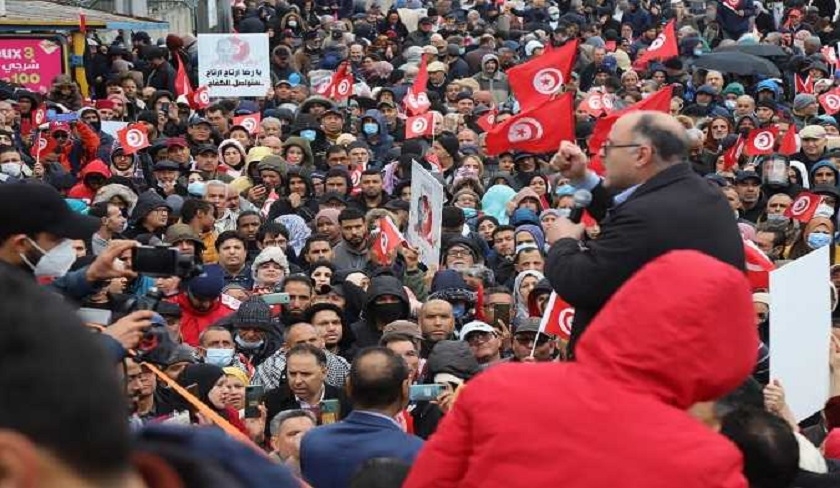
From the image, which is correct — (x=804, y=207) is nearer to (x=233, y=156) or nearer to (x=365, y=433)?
(x=233, y=156)

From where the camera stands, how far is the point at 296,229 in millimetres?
11977

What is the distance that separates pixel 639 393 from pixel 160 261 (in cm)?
183

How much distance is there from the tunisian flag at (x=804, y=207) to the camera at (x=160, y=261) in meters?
8.48

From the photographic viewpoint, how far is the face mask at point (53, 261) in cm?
375

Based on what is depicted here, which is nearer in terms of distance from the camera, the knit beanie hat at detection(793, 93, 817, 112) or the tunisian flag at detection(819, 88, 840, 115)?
the tunisian flag at detection(819, 88, 840, 115)

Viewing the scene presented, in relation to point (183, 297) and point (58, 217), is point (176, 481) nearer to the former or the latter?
point (58, 217)

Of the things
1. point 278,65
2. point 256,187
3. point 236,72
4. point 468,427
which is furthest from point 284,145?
point 468,427

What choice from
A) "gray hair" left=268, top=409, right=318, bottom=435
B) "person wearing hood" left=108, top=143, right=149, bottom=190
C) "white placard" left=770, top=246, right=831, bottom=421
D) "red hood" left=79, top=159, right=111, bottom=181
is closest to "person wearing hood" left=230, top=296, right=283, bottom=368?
"gray hair" left=268, top=409, right=318, bottom=435

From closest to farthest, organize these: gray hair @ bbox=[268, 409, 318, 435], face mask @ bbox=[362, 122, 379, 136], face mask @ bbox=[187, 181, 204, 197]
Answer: gray hair @ bbox=[268, 409, 318, 435], face mask @ bbox=[187, 181, 204, 197], face mask @ bbox=[362, 122, 379, 136]

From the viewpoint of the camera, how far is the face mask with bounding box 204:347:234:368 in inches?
308

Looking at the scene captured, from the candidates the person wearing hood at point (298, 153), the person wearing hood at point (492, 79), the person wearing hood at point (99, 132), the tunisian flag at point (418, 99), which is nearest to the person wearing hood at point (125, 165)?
the person wearing hood at point (99, 132)

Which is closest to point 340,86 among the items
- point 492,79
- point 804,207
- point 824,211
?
point 492,79

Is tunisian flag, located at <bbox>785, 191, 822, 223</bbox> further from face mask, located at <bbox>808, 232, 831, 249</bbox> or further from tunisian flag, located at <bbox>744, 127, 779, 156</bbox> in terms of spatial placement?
tunisian flag, located at <bbox>744, 127, 779, 156</bbox>

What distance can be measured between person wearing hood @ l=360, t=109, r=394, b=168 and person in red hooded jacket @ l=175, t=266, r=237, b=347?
7752mm
